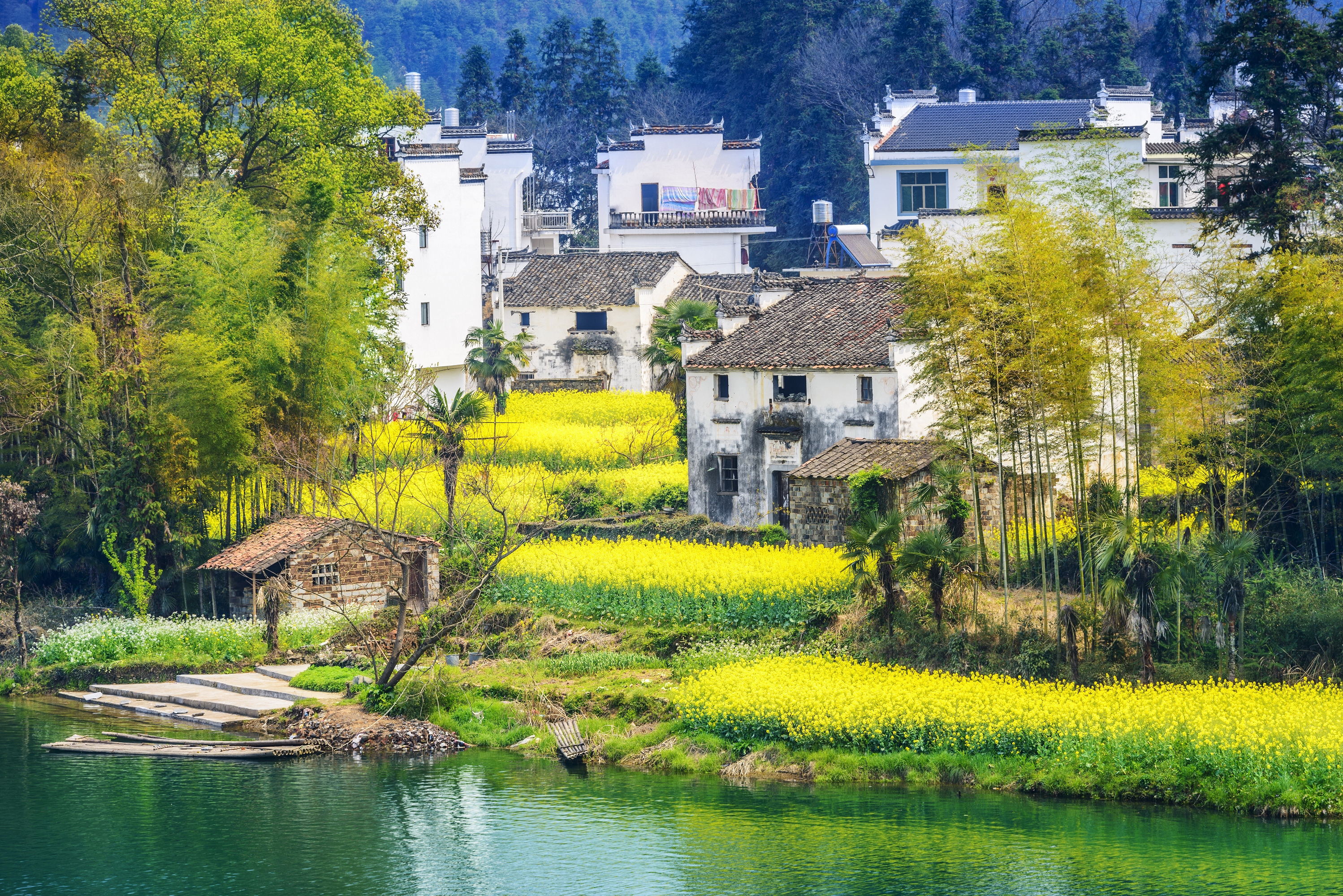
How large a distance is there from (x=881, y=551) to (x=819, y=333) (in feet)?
38.7

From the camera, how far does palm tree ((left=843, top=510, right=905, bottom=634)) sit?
2925 cm

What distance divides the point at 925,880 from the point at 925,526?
1245 cm

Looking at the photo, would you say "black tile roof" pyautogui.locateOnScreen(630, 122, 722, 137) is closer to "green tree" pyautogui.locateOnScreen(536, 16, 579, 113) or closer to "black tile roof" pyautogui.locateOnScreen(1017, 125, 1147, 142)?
"green tree" pyautogui.locateOnScreen(536, 16, 579, 113)

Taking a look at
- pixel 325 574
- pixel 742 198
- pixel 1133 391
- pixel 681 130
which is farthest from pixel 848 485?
pixel 681 130

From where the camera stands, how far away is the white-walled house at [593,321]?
212 ft

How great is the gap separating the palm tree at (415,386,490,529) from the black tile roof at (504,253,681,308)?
16303 mm

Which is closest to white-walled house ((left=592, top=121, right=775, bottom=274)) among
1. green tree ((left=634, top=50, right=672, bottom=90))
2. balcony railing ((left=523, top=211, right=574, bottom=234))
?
balcony railing ((left=523, top=211, right=574, bottom=234))

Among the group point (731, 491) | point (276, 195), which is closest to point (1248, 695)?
point (731, 491)

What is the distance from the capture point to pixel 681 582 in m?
33.4

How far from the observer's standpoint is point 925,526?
33.0 metres

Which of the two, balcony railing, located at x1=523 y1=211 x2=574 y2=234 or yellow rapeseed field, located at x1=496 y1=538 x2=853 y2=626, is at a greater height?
balcony railing, located at x1=523 y1=211 x2=574 y2=234

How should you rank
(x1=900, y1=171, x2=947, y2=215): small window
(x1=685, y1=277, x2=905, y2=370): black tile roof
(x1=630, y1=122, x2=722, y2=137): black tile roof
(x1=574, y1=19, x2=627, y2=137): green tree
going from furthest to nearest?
(x1=574, y1=19, x2=627, y2=137): green tree
(x1=630, y1=122, x2=722, y2=137): black tile roof
(x1=900, y1=171, x2=947, y2=215): small window
(x1=685, y1=277, x2=905, y2=370): black tile roof

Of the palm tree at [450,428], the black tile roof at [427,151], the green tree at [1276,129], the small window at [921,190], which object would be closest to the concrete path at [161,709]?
the palm tree at [450,428]

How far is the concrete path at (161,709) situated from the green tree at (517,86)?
72403 millimetres
